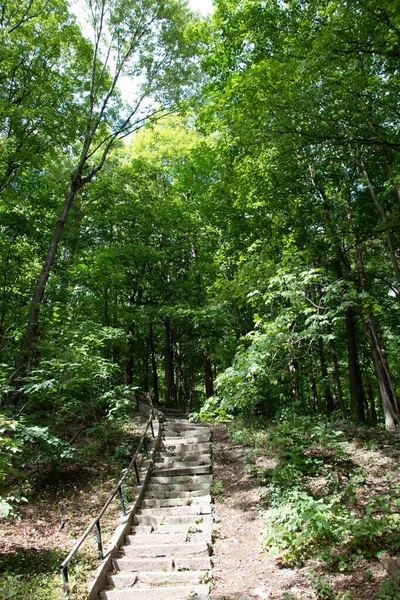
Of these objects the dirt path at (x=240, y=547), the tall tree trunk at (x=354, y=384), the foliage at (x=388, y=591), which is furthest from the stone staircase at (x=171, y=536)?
the tall tree trunk at (x=354, y=384)

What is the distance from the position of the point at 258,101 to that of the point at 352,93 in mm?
1627

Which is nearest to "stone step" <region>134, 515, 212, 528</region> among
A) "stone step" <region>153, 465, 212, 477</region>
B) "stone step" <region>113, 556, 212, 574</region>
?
"stone step" <region>113, 556, 212, 574</region>

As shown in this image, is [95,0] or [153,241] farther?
[153,241]

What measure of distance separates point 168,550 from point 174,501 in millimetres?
1620

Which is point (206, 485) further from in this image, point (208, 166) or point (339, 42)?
point (208, 166)

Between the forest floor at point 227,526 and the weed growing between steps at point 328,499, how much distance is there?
3cm

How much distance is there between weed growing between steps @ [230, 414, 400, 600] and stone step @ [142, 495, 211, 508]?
4.37ft

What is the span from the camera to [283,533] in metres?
5.39

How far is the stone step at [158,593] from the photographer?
4.86 m

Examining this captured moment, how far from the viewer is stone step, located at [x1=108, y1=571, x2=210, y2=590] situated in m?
5.21

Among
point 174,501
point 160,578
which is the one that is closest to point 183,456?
point 174,501

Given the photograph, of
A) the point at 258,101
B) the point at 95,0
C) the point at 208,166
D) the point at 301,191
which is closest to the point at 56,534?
the point at 258,101

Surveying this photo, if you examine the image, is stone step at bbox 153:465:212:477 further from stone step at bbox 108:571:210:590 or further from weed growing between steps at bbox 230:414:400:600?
stone step at bbox 108:571:210:590

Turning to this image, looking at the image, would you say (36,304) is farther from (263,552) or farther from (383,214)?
(383,214)
